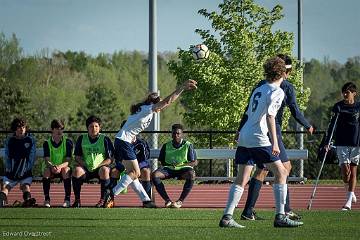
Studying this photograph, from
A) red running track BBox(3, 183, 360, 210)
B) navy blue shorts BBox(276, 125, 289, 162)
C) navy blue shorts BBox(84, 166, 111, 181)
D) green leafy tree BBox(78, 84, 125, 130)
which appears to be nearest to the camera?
navy blue shorts BBox(276, 125, 289, 162)

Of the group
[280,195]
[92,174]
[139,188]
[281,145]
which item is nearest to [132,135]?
[139,188]

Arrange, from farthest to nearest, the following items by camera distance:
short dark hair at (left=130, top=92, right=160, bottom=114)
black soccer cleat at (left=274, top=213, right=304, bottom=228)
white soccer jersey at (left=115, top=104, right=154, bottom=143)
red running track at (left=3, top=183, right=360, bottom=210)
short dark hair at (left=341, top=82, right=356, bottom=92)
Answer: red running track at (left=3, top=183, right=360, bottom=210)
short dark hair at (left=341, top=82, right=356, bottom=92)
short dark hair at (left=130, top=92, right=160, bottom=114)
white soccer jersey at (left=115, top=104, right=154, bottom=143)
black soccer cleat at (left=274, top=213, right=304, bottom=228)

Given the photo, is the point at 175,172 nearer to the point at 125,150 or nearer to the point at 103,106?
the point at 125,150

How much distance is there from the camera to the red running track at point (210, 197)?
859 inches

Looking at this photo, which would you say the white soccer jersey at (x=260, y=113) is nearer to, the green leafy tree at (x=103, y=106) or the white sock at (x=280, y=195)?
the white sock at (x=280, y=195)

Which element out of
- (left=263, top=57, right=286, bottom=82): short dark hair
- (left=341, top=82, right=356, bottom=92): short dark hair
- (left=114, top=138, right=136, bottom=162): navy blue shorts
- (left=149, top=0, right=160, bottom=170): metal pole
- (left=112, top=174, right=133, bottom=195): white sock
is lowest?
(left=112, top=174, right=133, bottom=195): white sock

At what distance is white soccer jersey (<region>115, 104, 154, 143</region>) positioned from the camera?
18.1m

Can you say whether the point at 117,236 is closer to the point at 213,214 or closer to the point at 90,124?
the point at 213,214

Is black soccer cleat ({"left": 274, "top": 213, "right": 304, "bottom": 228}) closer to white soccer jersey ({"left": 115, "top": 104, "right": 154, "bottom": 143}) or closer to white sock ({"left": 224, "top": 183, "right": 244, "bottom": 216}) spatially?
white sock ({"left": 224, "top": 183, "right": 244, "bottom": 216})

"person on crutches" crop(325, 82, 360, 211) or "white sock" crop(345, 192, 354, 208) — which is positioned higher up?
"person on crutches" crop(325, 82, 360, 211)

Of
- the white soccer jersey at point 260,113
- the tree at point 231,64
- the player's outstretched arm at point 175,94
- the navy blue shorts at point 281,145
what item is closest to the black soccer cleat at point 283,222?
the white soccer jersey at point 260,113

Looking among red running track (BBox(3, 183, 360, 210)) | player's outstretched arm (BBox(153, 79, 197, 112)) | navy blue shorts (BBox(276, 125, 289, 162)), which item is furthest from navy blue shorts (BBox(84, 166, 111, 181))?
navy blue shorts (BBox(276, 125, 289, 162))

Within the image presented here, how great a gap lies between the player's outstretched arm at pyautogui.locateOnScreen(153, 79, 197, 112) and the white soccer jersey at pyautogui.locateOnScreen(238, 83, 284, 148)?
72.9 inches

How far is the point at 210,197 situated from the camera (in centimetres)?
2420
